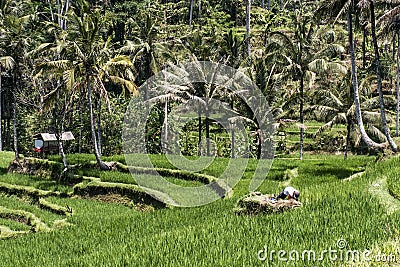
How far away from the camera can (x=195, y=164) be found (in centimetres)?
1616

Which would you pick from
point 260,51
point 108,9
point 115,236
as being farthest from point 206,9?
point 115,236

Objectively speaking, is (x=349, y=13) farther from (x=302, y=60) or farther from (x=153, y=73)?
(x=153, y=73)

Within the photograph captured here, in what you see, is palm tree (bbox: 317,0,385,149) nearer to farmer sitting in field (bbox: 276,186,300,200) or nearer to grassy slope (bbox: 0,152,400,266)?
grassy slope (bbox: 0,152,400,266)

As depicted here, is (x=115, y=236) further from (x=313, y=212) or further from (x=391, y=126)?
(x=391, y=126)

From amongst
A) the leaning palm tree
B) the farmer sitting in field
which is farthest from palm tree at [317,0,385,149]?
the farmer sitting in field

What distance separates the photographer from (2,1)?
2378 cm

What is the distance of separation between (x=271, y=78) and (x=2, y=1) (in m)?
14.8

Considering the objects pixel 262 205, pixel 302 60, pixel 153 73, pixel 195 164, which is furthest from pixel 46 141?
pixel 262 205

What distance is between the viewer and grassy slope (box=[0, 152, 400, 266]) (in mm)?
5215

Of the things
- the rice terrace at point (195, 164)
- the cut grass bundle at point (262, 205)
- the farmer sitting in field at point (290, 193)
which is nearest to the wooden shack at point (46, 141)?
the rice terrace at point (195, 164)

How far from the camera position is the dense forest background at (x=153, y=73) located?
15211mm

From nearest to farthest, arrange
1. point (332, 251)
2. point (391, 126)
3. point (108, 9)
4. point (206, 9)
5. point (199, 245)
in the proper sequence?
1. point (332, 251)
2. point (199, 245)
3. point (391, 126)
4. point (108, 9)
5. point (206, 9)

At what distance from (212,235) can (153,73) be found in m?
16.5

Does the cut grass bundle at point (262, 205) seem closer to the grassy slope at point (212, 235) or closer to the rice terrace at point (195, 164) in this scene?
the rice terrace at point (195, 164)
